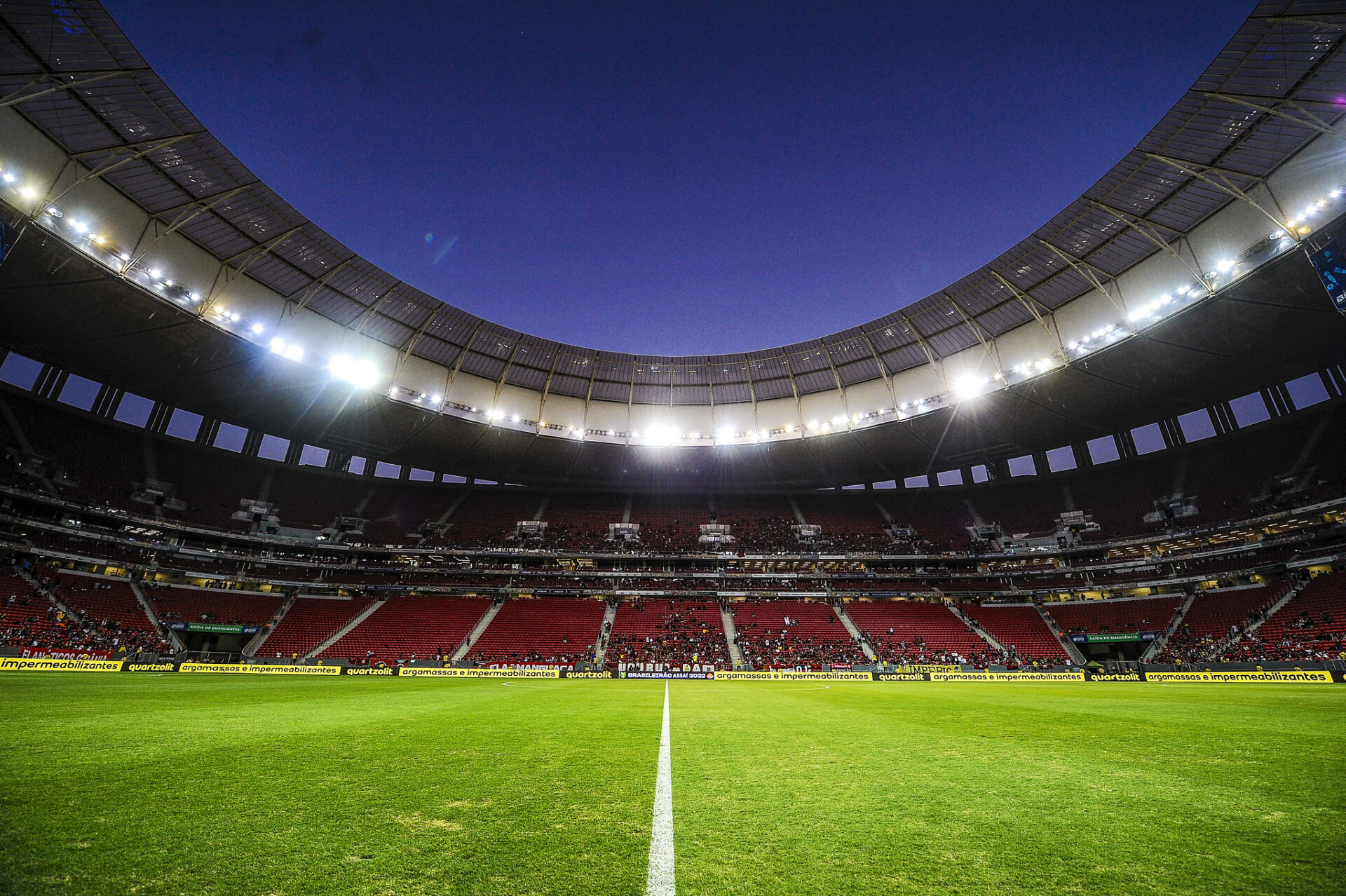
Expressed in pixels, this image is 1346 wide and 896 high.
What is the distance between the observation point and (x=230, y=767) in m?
4.88

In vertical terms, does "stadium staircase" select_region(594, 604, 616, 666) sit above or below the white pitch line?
above

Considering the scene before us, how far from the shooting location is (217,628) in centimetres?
3506

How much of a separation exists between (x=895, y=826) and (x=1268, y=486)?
52.4 meters

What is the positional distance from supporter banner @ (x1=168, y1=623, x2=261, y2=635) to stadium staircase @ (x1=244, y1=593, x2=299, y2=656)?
395 mm

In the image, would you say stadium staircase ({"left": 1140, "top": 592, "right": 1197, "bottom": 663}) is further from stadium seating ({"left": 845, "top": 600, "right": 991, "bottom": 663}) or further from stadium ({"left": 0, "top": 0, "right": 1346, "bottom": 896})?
stadium seating ({"left": 845, "top": 600, "right": 991, "bottom": 663})

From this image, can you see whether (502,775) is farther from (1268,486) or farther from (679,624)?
(1268,486)

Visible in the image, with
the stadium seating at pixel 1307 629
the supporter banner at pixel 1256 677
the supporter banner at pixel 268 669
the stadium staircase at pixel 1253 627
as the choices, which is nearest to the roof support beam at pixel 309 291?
the supporter banner at pixel 268 669

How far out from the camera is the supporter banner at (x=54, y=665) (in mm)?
22672

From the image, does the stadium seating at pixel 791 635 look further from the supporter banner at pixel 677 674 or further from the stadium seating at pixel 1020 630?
the stadium seating at pixel 1020 630

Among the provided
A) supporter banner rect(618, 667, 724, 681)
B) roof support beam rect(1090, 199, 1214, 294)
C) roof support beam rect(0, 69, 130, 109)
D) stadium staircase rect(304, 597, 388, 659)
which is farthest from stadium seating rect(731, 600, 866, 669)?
roof support beam rect(0, 69, 130, 109)

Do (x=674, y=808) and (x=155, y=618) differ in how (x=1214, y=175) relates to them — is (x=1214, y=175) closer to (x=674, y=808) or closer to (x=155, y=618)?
(x=674, y=808)

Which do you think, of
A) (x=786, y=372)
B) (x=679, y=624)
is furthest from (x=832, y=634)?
(x=786, y=372)

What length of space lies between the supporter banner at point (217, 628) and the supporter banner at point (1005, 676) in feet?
145

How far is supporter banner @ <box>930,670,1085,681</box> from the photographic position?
31.3 meters
